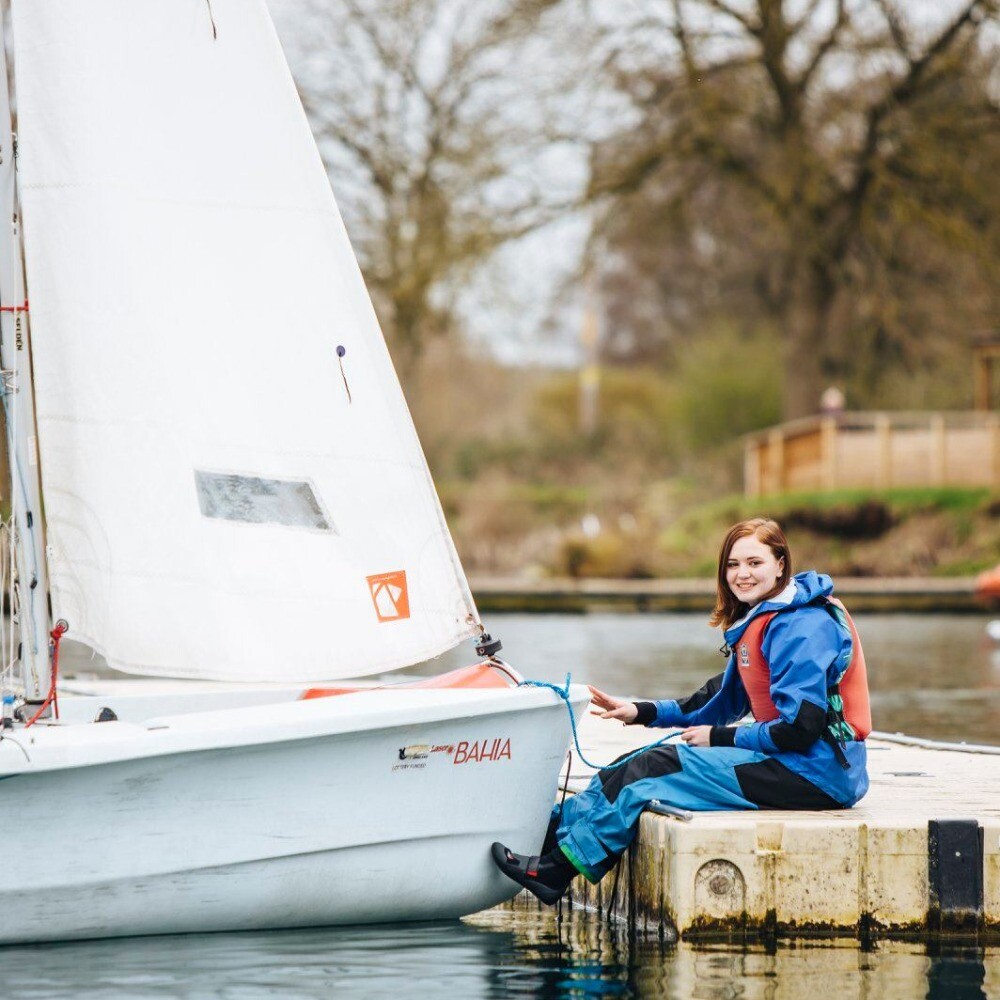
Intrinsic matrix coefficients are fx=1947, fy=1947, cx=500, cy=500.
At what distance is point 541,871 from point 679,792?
56 centimetres

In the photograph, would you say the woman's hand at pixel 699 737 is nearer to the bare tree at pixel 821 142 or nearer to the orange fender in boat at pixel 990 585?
the orange fender in boat at pixel 990 585

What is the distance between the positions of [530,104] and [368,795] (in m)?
24.6

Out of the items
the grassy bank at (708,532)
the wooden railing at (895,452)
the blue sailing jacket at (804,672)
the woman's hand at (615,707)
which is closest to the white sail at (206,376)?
the woman's hand at (615,707)

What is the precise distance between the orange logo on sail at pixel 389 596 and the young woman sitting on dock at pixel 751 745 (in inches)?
29.9

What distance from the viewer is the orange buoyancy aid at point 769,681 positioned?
21.7 feet

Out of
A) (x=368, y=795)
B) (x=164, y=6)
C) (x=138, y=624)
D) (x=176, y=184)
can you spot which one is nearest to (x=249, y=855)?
(x=368, y=795)

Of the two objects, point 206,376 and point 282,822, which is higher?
point 206,376

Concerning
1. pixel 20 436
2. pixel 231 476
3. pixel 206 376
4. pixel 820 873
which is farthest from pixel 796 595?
pixel 20 436

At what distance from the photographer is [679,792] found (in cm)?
690

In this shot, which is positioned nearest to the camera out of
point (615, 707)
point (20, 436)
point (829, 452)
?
point (20, 436)

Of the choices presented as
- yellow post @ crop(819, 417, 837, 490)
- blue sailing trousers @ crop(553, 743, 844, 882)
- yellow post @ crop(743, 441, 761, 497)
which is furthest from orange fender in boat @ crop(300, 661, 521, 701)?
yellow post @ crop(743, 441, 761, 497)

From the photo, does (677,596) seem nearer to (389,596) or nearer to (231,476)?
(389,596)

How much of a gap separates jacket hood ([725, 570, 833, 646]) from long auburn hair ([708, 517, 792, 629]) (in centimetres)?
6

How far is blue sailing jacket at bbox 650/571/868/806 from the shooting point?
6.48m
